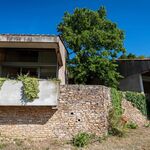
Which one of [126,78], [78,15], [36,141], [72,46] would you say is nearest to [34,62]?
[72,46]

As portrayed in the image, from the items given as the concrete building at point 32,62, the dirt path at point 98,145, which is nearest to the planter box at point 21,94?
the dirt path at point 98,145

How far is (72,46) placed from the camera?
20016 millimetres

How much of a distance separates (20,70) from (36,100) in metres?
5.28

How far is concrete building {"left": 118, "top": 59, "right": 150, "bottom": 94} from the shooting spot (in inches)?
763

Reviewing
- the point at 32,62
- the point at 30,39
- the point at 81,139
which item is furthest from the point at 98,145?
the point at 32,62

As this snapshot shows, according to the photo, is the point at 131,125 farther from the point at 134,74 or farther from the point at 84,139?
the point at 134,74

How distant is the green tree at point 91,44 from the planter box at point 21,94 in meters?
6.61

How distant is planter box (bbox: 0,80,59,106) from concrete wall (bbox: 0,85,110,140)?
0.64 meters

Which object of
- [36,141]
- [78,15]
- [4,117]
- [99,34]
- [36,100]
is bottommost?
[36,141]

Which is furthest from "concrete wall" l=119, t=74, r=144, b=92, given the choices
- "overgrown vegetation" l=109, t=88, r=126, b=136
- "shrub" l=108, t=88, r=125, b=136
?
"shrub" l=108, t=88, r=125, b=136

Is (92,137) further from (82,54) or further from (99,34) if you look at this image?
(99,34)

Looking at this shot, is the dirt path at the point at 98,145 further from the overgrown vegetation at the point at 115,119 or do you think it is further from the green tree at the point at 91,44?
the green tree at the point at 91,44

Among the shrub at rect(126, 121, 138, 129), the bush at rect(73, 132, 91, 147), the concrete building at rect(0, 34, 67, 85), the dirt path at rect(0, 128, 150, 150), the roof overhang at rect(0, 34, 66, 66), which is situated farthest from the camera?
the concrete building at rect(0, 34, 67, 85)

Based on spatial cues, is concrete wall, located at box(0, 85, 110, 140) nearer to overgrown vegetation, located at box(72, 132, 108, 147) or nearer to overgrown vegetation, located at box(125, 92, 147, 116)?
overgrown vegetation, located at box(72, 132, 108, 147)
